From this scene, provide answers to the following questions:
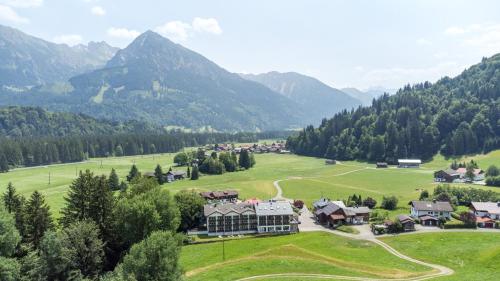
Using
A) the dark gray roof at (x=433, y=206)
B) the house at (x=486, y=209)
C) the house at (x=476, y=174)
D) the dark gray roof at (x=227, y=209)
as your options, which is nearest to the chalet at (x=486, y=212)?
the house at (x=486, y=209)

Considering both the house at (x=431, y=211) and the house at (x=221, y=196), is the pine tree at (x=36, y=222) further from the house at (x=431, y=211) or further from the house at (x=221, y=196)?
the house at (x=431, y=211)

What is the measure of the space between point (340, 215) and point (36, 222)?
66.1 metres

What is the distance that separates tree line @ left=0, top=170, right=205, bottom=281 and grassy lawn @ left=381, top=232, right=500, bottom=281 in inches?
1617

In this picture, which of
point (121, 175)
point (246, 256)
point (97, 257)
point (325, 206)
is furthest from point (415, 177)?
point (97, 257)

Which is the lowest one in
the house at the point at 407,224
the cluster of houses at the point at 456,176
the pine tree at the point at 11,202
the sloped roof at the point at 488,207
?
the house at the point at 407,224

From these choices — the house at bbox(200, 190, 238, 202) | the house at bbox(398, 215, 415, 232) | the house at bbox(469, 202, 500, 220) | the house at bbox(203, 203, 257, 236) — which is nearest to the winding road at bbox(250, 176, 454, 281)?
the house at bbox(398, 215, 415, 232)

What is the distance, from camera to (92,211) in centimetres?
7406

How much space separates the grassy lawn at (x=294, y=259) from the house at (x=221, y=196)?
1527 inches

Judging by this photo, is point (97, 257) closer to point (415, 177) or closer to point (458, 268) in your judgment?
point (458, 268)

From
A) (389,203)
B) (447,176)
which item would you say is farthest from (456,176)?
(389,203)

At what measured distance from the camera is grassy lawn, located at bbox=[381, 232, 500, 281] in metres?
61.0

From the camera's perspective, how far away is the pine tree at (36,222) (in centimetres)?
6594

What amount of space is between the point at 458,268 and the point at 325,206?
45628 mm

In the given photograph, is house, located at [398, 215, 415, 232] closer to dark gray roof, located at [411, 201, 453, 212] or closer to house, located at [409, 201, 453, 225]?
house, located at [409, 201, 453, 225]
